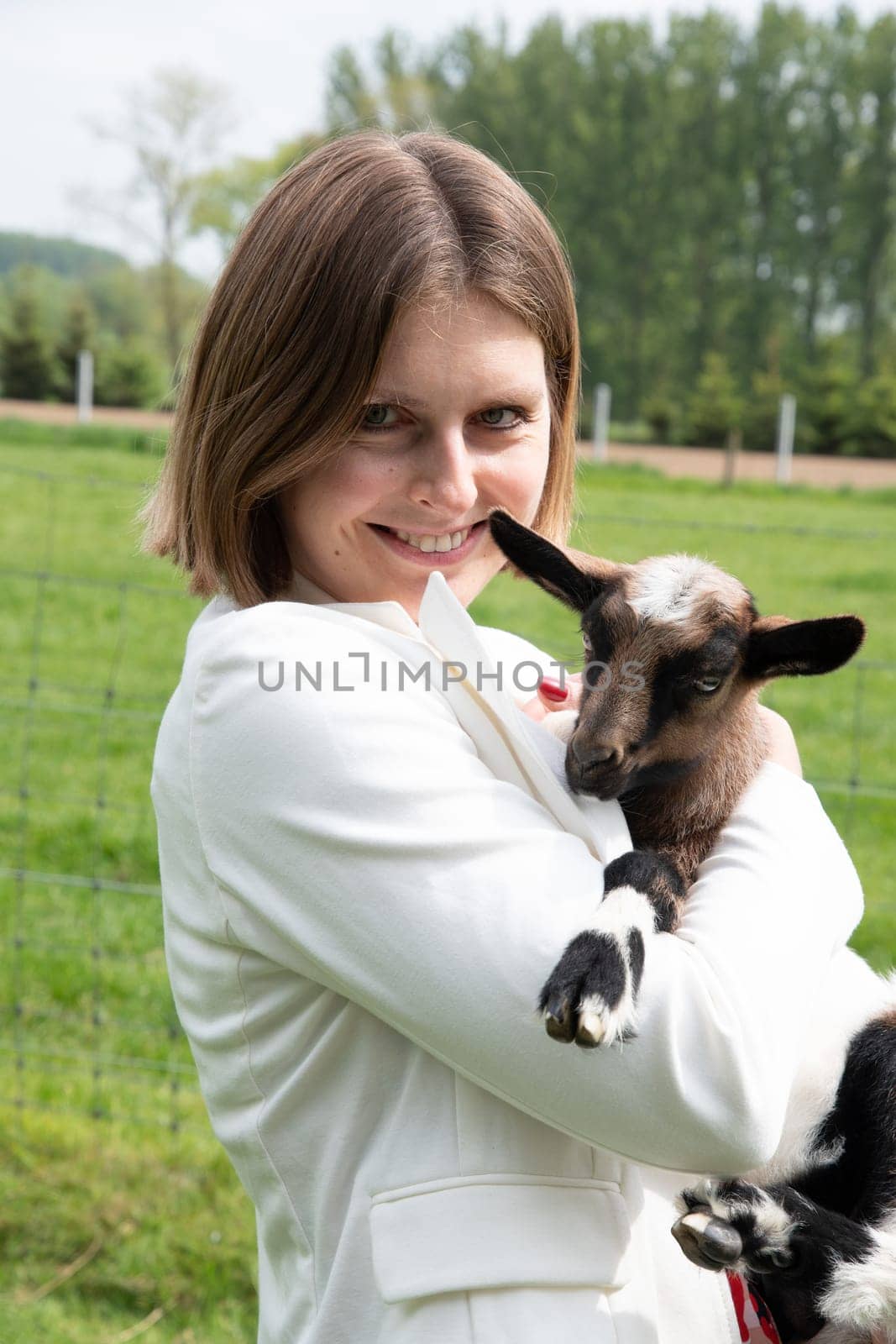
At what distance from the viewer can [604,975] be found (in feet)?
4.95

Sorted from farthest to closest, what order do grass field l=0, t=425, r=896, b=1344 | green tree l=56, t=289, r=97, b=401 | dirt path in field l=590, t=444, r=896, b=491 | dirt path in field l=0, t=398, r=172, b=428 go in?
green tree l=56, t=289, r=97, b=401 < dirt path in field l=590, t=444, r=896, b=491 < dirt path in field l=0, t=398, r=172, b=428 < grass field l=0, t=425, r=896, b=1344

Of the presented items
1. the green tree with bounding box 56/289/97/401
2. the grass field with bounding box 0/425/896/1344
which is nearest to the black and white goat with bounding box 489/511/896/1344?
the grass field with bounding box 0/425/896/1344

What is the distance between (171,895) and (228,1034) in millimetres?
217

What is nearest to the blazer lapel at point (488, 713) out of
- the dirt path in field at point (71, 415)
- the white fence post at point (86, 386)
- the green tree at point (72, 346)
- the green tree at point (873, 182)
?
the dirt path in field at point (71, 415)

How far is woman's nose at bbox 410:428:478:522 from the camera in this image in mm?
1922

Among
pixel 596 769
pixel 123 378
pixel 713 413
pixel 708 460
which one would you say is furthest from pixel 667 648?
pixel 123 378

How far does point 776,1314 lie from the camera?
1927 mm

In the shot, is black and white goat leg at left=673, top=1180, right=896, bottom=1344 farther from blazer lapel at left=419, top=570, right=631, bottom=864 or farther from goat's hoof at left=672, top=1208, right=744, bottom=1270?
blazer lapel at left=419, top=570, right=631, bottom=864

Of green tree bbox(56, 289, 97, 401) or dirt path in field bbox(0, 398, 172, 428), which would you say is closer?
dirt path in field bbox(0, 398, 172, 428)

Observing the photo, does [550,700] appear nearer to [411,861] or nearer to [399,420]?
[399,420]

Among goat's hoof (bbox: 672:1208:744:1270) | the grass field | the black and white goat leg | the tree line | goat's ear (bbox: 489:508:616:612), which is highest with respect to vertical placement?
the tree line

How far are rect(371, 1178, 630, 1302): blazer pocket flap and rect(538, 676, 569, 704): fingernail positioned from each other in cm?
98

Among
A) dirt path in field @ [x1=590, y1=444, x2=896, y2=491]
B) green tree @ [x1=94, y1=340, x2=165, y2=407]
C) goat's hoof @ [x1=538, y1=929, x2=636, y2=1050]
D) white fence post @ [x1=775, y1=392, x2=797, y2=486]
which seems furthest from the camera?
green tree @ [x1=94, y1=340, x2=165, y2=407]

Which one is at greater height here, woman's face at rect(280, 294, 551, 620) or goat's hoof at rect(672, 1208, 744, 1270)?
woman's face at rect(280, 294, 551, 620)
